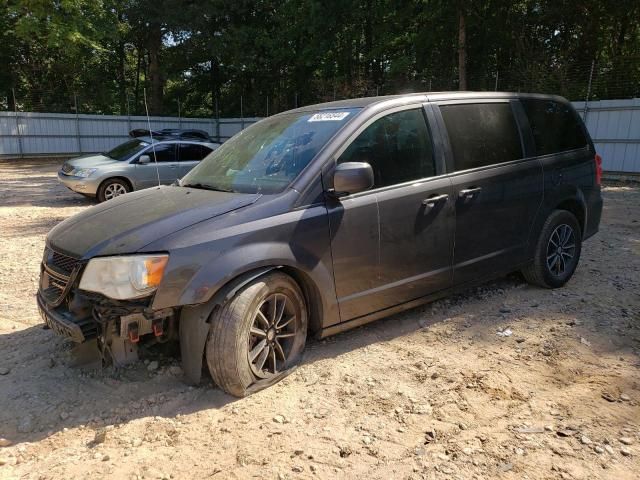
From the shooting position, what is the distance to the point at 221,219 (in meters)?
3.08

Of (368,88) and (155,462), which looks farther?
(368,88)

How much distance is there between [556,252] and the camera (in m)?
5.02

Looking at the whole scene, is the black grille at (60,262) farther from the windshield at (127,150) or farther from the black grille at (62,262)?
the windshield at (127,150)

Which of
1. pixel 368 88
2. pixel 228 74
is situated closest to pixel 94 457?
pixel 368 88

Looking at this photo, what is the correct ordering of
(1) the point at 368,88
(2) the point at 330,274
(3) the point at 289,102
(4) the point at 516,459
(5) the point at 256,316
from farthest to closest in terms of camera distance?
(3) the point at 289,102 → (1) the point at 368,88 → (2) the point at 330,274 → (5) the point at 256,316 → (4) the point at 516,459

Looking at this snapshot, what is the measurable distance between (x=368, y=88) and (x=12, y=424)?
2380 centimetres

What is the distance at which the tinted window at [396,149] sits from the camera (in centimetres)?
364

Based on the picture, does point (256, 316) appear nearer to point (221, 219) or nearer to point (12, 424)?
point (221, 219)

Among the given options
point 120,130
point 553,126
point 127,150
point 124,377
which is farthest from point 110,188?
point 120,130

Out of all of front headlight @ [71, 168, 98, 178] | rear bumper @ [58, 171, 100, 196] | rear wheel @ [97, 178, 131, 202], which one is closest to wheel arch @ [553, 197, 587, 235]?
rear wheel @ [97, 178, 131, 202]

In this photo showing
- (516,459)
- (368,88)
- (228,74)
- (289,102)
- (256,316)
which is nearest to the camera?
(516,459)

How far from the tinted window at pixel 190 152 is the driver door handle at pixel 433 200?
29.1 feet

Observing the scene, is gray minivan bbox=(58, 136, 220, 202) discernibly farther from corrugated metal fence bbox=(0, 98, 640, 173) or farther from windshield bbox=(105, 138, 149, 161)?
corrugated metal fence bbox=(0, 98, 640, 173)

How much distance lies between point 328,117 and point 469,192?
129 cm
